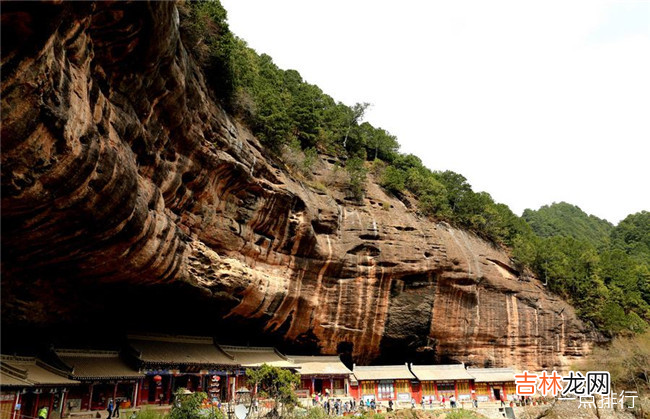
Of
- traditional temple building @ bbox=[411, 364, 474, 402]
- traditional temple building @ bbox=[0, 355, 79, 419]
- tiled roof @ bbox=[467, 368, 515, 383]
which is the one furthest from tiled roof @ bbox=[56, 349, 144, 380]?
tiled roof @ bbox=[467, 368, 515, 383]

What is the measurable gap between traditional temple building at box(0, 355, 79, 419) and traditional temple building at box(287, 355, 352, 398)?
43.5ft

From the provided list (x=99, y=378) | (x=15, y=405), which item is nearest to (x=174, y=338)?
(x=99, y=378)

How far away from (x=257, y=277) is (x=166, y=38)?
1262 centimetres

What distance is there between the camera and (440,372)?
101 ft

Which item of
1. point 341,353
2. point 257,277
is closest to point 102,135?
point 257,277

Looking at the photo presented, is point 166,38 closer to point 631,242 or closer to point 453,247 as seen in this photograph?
point 453,247

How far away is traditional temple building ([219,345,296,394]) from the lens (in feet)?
79.3

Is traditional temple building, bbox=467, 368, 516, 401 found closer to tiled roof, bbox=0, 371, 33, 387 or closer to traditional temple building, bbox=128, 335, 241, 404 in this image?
traditional temple building, bbox=128, 335, 241, 404

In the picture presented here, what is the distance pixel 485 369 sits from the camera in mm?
32031

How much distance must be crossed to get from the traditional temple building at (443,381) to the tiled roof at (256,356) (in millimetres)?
9622

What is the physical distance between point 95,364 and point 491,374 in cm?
2610

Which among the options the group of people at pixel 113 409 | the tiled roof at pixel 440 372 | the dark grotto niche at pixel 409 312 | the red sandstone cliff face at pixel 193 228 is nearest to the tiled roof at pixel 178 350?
the red sandstone cliff face at pixel 193 228

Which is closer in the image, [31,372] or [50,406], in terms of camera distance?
[31,372]

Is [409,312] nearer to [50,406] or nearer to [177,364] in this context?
[177,364]
